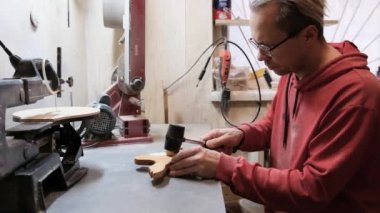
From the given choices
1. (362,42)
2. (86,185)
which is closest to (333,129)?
(86,185)

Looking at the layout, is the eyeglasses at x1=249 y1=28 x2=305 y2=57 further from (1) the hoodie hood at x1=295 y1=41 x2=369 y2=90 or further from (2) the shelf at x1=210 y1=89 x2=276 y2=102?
(2) the shelf at x1=210 y1=89 x2=276 y2=102

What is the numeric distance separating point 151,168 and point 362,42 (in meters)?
1.93

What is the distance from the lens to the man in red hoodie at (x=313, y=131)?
3.12 feet

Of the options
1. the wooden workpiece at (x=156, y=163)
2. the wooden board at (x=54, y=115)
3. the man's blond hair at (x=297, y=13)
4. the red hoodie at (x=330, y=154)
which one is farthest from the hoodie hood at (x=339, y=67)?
the wooden board at (x=54, y=115)

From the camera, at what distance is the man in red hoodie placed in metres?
0.95

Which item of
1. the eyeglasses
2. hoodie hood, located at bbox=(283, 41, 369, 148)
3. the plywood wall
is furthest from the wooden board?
the plywood wall

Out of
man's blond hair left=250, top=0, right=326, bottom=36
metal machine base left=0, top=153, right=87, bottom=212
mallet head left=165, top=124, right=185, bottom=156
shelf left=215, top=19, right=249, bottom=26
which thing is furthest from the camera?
shelf left=215, top=19, right=249, bottom=26

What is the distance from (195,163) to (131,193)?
209 mm

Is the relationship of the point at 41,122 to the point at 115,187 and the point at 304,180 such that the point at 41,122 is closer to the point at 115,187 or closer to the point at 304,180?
the point at 115,187

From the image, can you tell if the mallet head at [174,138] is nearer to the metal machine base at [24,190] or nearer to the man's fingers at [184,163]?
the man's fingers at [184,163]

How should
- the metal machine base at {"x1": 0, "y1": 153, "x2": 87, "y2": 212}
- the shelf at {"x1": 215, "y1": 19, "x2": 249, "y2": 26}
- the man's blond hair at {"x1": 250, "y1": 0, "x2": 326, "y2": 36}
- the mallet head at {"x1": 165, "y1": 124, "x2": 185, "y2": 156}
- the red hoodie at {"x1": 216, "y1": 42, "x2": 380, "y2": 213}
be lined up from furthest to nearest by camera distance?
1. the shelf at {"x1": 215, "y1": 19, "x2": 249, "y2": 26}
2. the mallet head at {"x1": 165, "y1": 124, "x2": 185, "y2": 156}
3. the man's blond hair at {"x1": 250, "y1": 0, "x2": 326, "y2": 36}
4. the red hoodie at {"x1": 216, "y1": 42, "x2": 380, "y2": 213}
5. the metal machine base at {"x1": 0, "y1": 153, "x2": 87, "y2": 212}

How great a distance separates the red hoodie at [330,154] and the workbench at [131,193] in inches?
4.7

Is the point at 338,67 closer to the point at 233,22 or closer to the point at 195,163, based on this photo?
the point at 195,163

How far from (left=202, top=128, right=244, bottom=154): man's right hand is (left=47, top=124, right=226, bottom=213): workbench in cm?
25
